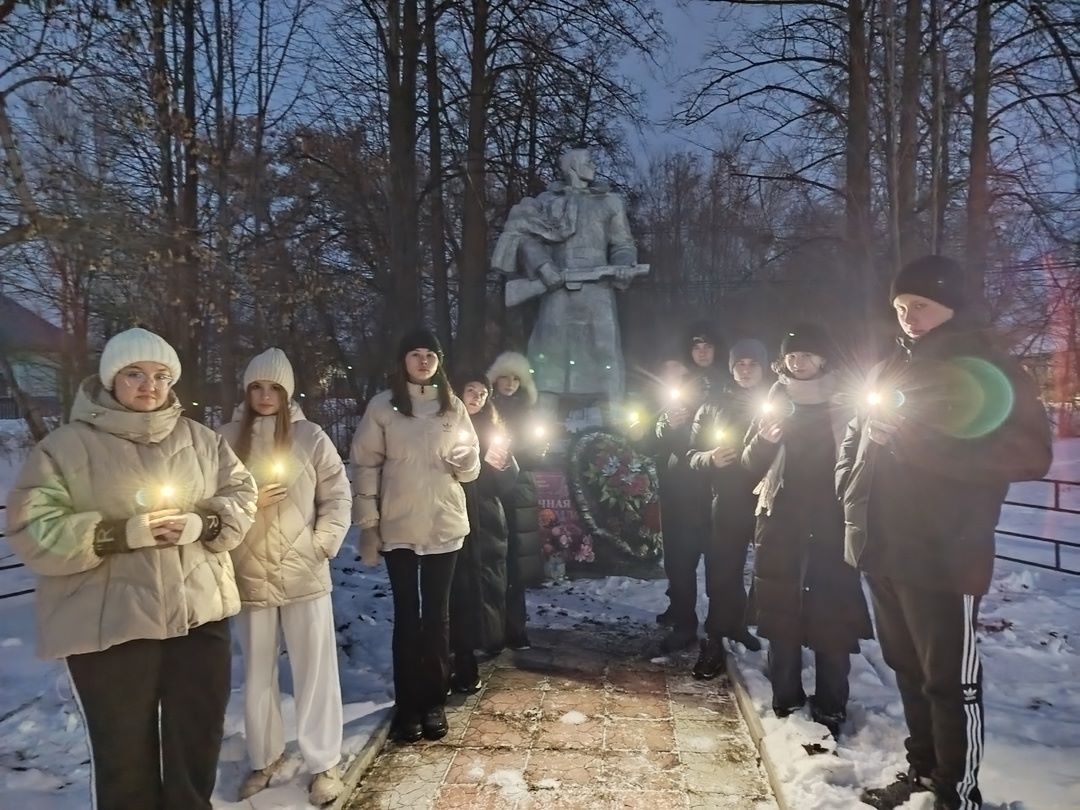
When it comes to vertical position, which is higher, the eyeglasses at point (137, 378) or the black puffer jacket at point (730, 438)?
the eyeglasses at point (137, 378)

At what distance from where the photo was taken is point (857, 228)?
21.3 ft

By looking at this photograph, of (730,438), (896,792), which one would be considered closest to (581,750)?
(896,792)

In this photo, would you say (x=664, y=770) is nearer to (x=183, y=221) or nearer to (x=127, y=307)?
(x=127, y=307)

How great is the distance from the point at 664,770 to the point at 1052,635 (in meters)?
3.62

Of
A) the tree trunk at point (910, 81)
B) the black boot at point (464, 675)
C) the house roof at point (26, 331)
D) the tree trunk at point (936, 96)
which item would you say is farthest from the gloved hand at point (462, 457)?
the tree trunk at point (936, 96)

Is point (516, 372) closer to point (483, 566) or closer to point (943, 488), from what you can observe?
point (483, 566)

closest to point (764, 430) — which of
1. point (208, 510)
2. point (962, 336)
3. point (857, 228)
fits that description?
point (962, 336)

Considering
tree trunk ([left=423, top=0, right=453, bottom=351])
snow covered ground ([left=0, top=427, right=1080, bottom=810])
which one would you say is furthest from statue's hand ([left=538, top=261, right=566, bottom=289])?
snow covered ground ([left=0, top=427, right=1080, bottom=810])

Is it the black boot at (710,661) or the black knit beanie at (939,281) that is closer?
the black knit beanie at (939,281)

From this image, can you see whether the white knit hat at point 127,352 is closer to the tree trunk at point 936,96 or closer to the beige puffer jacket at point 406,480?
the beige puffer jacket at point 406,480

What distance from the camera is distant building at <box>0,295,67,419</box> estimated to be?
5266 mm

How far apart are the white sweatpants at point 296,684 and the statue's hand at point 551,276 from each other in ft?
16.1

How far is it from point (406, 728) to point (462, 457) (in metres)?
1.34

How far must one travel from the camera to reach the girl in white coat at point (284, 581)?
9.98 feet
